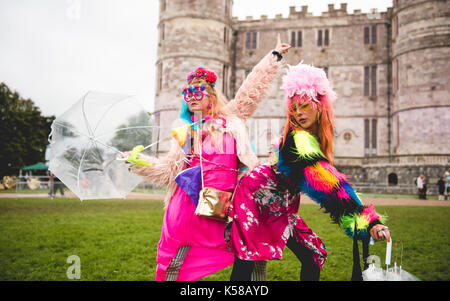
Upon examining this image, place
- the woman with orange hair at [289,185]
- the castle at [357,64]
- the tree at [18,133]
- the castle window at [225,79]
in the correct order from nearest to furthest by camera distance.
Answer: the woman with orange hair at [289,185] < the castle at [357,64] < the castle window at [225,79] < the tree at [18,133]

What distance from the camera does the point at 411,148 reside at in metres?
25.0

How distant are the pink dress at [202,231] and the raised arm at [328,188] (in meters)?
0.51

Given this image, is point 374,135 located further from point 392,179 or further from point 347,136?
point 392,179

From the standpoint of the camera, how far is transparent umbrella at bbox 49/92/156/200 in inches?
107

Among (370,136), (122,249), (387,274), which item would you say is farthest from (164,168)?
(370,136)

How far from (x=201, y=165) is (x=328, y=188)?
2.92 feet

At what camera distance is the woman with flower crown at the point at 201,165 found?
7.91 ft

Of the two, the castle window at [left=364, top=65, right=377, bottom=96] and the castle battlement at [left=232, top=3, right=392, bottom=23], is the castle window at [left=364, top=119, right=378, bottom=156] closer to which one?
the castle window at [left=364, top=65, right=377, bottom=96]

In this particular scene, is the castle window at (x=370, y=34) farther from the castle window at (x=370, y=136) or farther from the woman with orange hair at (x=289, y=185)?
the woman with orange hair at (x=289, y=185)

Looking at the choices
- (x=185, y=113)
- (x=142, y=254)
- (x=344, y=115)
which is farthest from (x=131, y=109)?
(x=344, y=115)

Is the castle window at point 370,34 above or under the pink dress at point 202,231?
above

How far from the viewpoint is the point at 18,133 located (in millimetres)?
31719

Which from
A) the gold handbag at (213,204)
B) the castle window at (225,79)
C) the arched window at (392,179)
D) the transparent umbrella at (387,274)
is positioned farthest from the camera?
the castle window at (225,79)

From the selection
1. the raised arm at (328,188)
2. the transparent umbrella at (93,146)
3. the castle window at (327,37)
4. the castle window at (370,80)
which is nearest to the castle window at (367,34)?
the castle window at (370,80)
